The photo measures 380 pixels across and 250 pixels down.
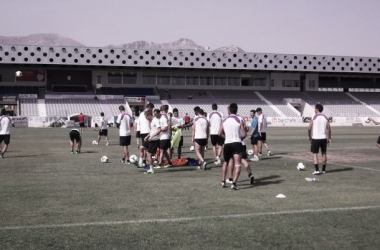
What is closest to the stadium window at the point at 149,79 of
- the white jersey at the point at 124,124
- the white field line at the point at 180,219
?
the white jersey at the point at 124,124

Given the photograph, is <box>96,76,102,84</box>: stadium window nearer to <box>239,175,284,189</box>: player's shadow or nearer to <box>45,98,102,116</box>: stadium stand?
<box>45,98,102,116</box>: stadium stand

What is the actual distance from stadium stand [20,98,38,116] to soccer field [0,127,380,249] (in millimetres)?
47260

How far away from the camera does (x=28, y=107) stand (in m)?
60.2

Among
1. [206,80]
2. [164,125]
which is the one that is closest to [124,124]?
[164,125]

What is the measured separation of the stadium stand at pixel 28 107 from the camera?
58.8m

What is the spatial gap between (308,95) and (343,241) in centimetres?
7169

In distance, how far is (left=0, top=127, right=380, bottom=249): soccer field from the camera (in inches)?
245

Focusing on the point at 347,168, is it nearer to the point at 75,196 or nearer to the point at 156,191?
the point at 156,191

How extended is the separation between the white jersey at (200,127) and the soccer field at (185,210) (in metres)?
1.28

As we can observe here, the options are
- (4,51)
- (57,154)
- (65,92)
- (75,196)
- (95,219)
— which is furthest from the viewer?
(65,92)

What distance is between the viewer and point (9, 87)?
214 ft

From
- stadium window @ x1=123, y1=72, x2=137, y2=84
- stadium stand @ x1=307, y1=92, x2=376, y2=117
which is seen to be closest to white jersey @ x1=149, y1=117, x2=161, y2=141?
stadium stand @ x1=307, y1=92, x2=376, y2=117

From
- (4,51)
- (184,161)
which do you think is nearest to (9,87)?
(4,51)

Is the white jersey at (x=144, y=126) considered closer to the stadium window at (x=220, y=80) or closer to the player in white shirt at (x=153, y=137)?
the player in white shirt at (x=153, y=137)
